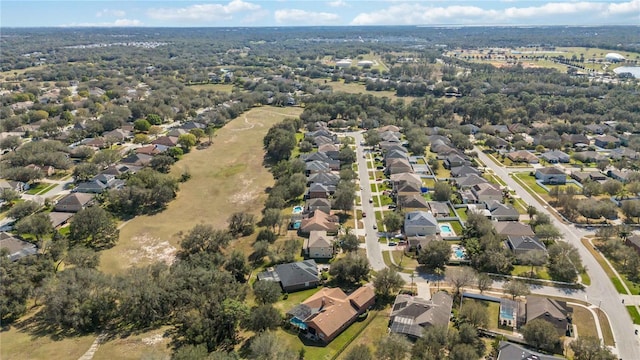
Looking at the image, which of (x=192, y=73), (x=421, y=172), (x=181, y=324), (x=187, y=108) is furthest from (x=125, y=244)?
(x=192, y=73)

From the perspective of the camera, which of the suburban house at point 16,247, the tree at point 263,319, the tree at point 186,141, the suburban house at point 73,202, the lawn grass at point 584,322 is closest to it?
the tree at point 263,319

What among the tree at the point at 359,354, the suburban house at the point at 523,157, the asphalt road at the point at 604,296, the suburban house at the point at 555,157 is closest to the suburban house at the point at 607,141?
the suburban house at the point at 555,157

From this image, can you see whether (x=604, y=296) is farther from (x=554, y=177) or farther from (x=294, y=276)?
(x=554, y=177)

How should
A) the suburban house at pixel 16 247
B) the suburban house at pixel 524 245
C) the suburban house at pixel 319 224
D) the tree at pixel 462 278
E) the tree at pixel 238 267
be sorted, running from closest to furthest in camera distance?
the tree at pixel 462 278
the tree at pixel 238 267
the suburban house at pixel 524 245
the suburban house at pixel 16 247
the suburban house at pixel 319 224

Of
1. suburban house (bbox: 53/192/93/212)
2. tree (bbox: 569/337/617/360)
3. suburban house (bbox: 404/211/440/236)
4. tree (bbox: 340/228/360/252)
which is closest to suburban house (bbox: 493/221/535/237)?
suburban house (bbox: 404/211/440/236)

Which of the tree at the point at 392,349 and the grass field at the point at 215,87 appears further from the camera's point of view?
the grass field at the point at 215,87

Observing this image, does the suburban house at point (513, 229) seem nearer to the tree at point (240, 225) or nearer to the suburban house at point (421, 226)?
the suburban house at point (421, 226)

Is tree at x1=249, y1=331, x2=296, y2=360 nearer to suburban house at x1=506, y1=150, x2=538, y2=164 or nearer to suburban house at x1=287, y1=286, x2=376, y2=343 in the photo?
suburban house at x1=287, y1=286, x2=376, y2=343
